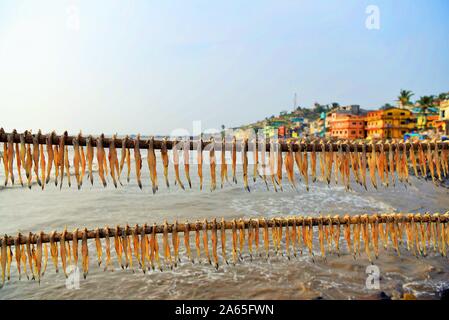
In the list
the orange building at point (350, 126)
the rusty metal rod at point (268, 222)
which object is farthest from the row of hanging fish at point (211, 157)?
the orange building at point (350, 126)

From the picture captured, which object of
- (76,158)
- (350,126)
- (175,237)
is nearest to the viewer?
(76,158)

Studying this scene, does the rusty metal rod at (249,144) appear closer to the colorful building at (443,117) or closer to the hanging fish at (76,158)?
the hanging fish at (76,158)

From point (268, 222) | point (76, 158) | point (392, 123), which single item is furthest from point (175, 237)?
point (392, 123)

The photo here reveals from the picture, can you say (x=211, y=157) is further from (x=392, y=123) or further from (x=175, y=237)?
(x=392, y=123)

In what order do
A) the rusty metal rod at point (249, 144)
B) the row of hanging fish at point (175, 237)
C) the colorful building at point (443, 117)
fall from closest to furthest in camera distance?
the rusty metal rod at point (249, 144) → the row of hanging fish at point (175, 237) → the colorful building at point (443, 117)

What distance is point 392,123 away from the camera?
5691cm

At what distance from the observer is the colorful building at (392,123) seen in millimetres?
56688

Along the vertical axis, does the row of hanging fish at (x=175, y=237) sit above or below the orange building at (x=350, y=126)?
below

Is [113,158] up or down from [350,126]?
down

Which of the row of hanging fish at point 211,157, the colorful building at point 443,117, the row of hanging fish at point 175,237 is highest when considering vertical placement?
the colorful building at point 443,117

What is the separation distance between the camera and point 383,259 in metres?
8.92
